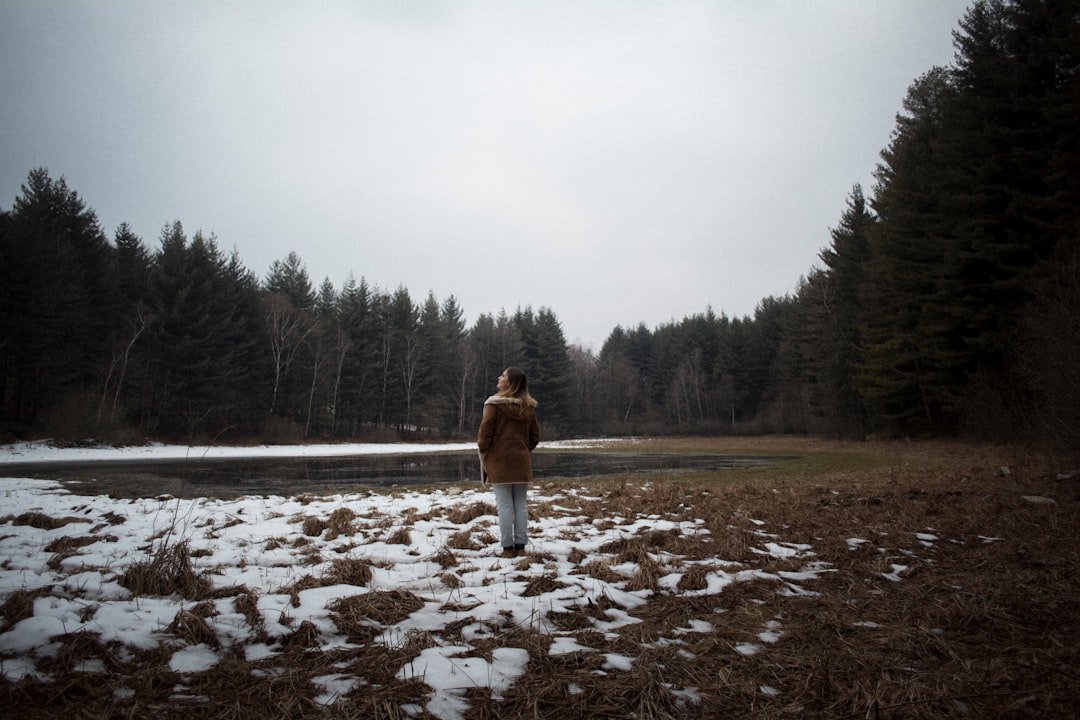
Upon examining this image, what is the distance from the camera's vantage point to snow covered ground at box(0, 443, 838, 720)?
256cm

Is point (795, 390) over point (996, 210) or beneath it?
beneath

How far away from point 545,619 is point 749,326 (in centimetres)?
6782

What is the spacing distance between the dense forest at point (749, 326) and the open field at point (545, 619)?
1.28 metres

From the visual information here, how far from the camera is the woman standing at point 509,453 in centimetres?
501

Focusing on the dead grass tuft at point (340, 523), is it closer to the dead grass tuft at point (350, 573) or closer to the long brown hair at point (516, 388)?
the dead grass tuft at point (350, 573)

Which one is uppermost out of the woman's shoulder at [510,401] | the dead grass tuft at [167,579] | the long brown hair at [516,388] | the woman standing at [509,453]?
the long brown hair at [516,388]

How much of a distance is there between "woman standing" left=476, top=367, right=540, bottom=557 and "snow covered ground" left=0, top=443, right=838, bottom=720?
276 millimetres

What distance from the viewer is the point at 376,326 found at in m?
48.6

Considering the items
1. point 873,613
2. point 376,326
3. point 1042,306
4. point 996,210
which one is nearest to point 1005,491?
point 1042,306

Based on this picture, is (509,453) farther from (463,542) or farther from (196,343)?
(196,343)

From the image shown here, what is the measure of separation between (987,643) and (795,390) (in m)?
45.4

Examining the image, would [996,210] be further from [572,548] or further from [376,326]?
[376,326]

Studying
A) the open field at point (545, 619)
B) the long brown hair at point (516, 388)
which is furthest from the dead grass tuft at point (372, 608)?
the long brown hair at point (516, 388)

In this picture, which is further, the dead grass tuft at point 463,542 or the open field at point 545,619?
the dead grass tuft at point 463,542
